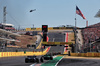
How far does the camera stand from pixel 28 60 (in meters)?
25.5

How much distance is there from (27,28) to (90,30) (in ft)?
186

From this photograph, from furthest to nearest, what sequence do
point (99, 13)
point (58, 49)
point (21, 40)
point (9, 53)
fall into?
point (21, 40) < point (58, 49) < point (9, 53) < point (99, 13)

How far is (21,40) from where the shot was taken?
379 feet

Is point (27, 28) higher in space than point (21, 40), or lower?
higher

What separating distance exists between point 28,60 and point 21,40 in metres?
91.1

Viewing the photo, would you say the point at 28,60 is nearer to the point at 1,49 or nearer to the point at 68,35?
the point at 1,49

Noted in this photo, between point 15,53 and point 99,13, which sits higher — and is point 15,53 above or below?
below

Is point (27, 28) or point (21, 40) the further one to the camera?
point (27, 28)

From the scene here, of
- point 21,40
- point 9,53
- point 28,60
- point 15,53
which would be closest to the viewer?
point 28,60

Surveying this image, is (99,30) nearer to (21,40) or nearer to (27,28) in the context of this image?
(21,40)

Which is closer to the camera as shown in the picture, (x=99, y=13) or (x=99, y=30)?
(x=99, y=13)

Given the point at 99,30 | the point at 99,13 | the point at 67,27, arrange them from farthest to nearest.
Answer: the point at 67,27 → the point at 99,30 → the point at 99,13

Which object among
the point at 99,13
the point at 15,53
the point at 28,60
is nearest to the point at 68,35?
the point at 15,53

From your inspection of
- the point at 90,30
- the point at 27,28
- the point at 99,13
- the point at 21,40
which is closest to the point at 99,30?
the point at 90,30
